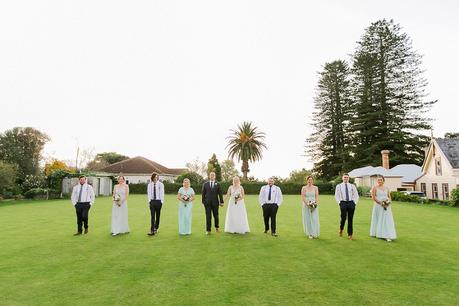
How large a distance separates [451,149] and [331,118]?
2791 centimetres

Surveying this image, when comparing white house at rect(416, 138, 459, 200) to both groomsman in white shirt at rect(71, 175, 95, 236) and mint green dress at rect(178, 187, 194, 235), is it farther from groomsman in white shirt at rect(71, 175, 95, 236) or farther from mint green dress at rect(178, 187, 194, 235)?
groomsman in white shirt at rect(71, 175, 95, 236)

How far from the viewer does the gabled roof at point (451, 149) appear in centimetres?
3028

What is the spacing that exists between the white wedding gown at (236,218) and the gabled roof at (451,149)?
26.8 metres

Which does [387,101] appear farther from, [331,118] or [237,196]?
[237,196]

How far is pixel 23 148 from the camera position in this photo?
5434cm

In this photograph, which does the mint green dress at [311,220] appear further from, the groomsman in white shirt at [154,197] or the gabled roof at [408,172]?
the gabled roof at [408,172]

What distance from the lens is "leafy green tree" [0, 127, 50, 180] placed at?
161 ft

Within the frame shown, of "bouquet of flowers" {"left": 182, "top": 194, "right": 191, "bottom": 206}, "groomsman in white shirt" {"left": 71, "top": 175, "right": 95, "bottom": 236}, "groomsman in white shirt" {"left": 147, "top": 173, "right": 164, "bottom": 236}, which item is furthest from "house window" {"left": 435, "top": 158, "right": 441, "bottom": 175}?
"groomsman in white shirt" {"left": 71, "top": 175, "right": 95, "bottom": 236}

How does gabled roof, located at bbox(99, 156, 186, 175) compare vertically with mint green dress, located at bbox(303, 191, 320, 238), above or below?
above

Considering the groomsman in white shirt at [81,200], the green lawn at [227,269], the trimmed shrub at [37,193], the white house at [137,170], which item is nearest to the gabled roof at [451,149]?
the green lawn at [227,269]

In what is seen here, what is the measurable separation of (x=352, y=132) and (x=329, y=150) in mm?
5124

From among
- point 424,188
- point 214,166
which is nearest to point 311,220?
point 424,188

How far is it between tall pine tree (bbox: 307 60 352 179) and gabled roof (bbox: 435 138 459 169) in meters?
23.8

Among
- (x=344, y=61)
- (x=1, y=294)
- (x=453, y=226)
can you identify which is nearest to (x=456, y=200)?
(x=453, y=226)
